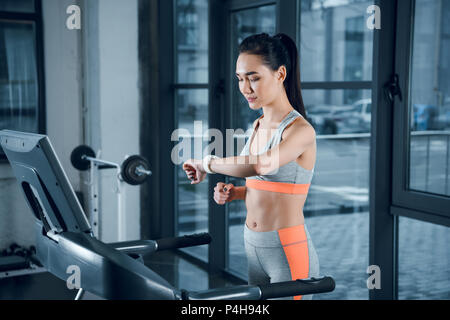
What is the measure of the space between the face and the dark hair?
2 cm

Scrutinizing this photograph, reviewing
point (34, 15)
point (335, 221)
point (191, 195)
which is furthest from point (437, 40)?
point (335, 221)

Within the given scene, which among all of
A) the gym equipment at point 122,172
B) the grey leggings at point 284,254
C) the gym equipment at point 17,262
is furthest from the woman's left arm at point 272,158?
the gym equipment at point 17,262

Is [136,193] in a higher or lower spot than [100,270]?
lower

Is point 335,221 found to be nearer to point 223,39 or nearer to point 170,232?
point 170,232

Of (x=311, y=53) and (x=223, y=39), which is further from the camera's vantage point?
(x=223, y=39)

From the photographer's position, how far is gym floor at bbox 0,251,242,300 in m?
3.42

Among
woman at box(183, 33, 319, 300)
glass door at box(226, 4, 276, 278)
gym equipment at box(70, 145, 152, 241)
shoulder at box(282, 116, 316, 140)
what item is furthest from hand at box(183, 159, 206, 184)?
glass door at box(226, 4, 276, 278)

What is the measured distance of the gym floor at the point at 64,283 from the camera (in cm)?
342

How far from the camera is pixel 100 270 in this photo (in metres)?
1.31

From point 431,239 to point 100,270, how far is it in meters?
1.75

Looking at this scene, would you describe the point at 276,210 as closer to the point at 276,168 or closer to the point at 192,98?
the point at 276,168

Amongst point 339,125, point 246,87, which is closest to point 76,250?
point 246,87

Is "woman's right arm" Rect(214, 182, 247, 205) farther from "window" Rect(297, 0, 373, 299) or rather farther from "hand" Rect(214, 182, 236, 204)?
"window" Rect(297, 0, 373, 299)

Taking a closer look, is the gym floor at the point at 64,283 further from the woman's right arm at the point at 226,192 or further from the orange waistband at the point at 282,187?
the orange waistband at the point at 282,187
